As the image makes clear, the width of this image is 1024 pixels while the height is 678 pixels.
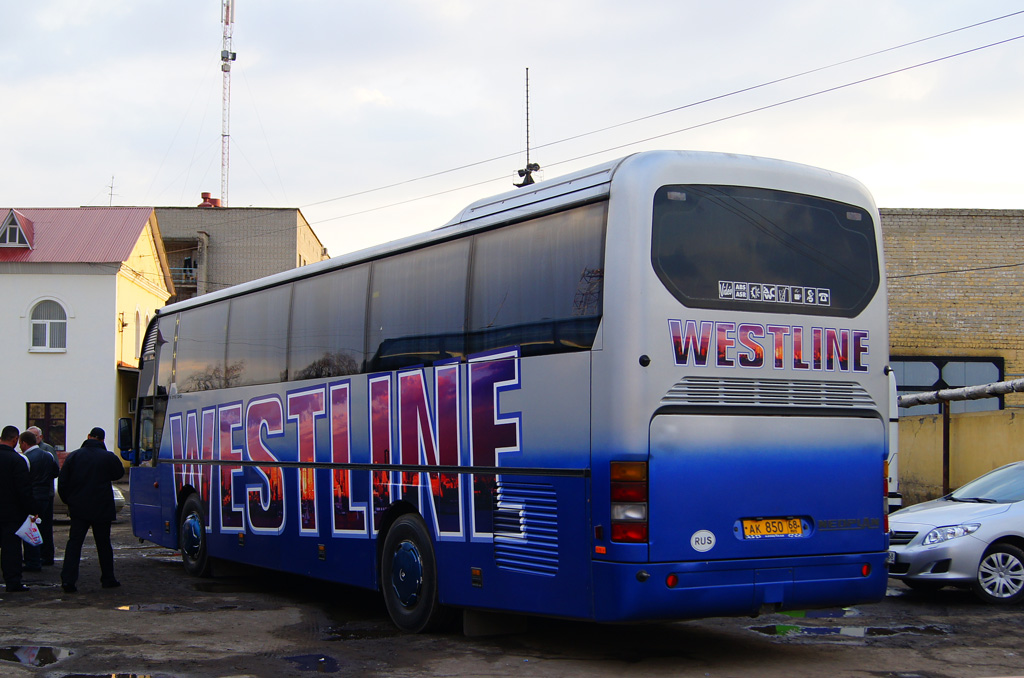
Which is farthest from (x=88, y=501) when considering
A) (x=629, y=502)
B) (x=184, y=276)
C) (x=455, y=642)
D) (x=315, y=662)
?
(x=184, y=276)

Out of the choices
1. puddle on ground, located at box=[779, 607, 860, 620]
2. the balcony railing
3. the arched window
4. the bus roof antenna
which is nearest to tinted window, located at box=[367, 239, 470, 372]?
puddle on ground, located at box=[779, 607, 860, 620]

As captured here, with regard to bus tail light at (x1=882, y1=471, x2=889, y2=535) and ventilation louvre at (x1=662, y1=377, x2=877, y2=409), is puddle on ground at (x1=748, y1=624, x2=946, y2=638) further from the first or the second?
ventilation louvre at (x1=662, y1=377, x2=877, y2=409)

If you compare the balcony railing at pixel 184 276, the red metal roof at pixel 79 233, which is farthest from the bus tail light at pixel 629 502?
the balcony railing at pixel 184 276

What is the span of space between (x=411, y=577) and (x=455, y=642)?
81cm

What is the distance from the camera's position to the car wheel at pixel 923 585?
1142cm

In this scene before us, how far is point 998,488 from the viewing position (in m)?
12.5

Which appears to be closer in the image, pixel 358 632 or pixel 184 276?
pixel 358 632

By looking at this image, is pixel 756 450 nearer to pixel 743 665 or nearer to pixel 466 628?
pixel 743 665

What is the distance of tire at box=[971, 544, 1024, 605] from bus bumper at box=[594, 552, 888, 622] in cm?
374

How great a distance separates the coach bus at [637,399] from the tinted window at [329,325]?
445mm

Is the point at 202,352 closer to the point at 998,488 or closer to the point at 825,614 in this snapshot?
the point at 825,614

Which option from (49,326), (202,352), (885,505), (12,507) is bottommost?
(12,507)

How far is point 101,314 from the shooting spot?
135ft

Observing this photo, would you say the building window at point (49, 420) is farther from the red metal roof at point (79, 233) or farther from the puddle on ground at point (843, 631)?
the puddle on ground at point (843, 631)
